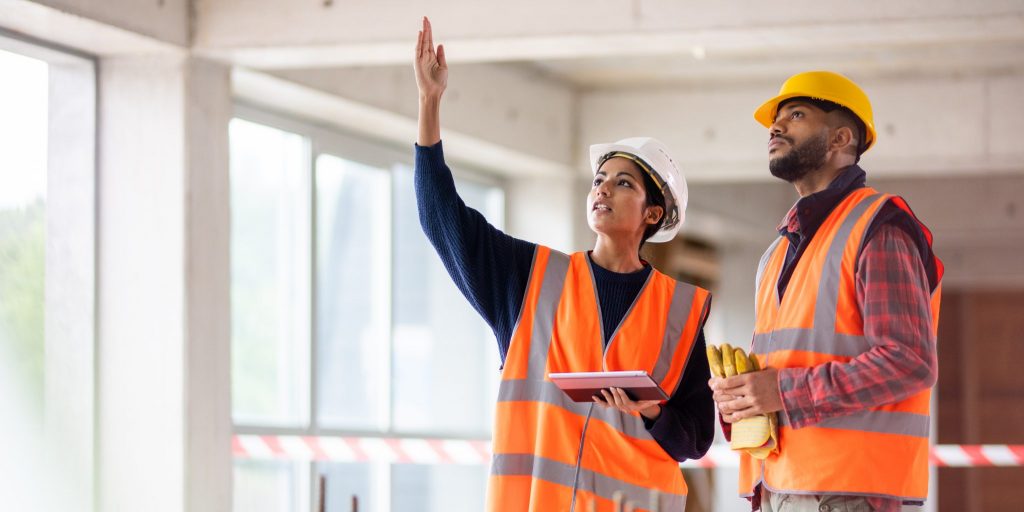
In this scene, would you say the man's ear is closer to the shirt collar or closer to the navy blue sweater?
the shirt collar

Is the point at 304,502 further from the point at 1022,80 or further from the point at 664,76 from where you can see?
the point at 1022,80

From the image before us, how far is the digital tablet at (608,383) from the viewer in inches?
125

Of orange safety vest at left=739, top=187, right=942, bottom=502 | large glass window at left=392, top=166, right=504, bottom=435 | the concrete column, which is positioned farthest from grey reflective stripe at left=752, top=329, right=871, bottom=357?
large glass window at left=392, top=166, right=504, bottom=435

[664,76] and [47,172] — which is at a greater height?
[664,76]

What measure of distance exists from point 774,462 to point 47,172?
13.9 feet

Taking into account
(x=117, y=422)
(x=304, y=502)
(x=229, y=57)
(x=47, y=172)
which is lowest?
(x=304, y=502)

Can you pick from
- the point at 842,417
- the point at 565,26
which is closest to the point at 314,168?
the point at 565,26

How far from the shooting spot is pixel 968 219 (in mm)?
13156

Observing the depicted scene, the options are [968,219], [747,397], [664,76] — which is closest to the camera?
[747,397]

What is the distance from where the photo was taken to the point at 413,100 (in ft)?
27.5

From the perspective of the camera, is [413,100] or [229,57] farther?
[413,100]

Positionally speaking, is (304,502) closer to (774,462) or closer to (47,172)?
(47,172)

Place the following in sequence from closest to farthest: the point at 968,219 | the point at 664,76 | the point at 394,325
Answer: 1. the point at 394,325
2. the point at 664,76
3. the point at 968,219

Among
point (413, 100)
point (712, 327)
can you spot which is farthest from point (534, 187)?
point (712, 327)
